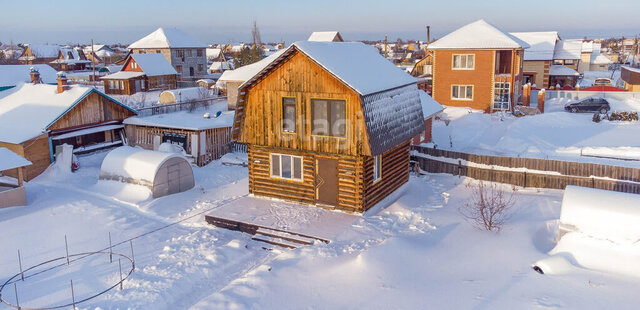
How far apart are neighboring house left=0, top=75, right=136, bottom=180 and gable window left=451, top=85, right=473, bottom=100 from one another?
26.2m

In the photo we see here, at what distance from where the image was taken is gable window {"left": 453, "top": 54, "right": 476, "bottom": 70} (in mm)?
40906

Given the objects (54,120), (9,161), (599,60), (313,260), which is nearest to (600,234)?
(313,260)

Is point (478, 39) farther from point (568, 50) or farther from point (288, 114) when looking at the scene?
point (288, 114)

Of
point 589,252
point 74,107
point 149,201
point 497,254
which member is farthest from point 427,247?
point 74,107

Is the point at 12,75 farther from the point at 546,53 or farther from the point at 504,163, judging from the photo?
the point at 546,53

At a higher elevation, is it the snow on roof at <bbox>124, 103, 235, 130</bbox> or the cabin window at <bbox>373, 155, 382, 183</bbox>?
the snow on roof at <bbox>124, 103, 235, 130</bbox>

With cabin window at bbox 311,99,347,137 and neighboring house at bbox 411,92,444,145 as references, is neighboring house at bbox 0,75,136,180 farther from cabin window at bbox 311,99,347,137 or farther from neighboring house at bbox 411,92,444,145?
neighboring house at bbox 411,92,444,145

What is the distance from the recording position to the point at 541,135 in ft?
104

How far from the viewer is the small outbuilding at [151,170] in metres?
21.2

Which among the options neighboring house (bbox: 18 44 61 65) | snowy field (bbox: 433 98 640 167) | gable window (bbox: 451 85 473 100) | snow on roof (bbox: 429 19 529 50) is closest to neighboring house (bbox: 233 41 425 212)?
snowy field (bbox: 433 98 640 167)

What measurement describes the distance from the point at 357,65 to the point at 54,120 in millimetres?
16787

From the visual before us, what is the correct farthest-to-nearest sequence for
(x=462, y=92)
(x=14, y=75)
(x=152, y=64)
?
(x=152, y=64), (x=14, y=75), (x=462, y=92)

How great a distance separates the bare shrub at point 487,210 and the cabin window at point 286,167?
6.38 m

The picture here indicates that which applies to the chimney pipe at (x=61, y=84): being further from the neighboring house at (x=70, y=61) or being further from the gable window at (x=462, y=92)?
the neighboring house at (x=70, y=61)
